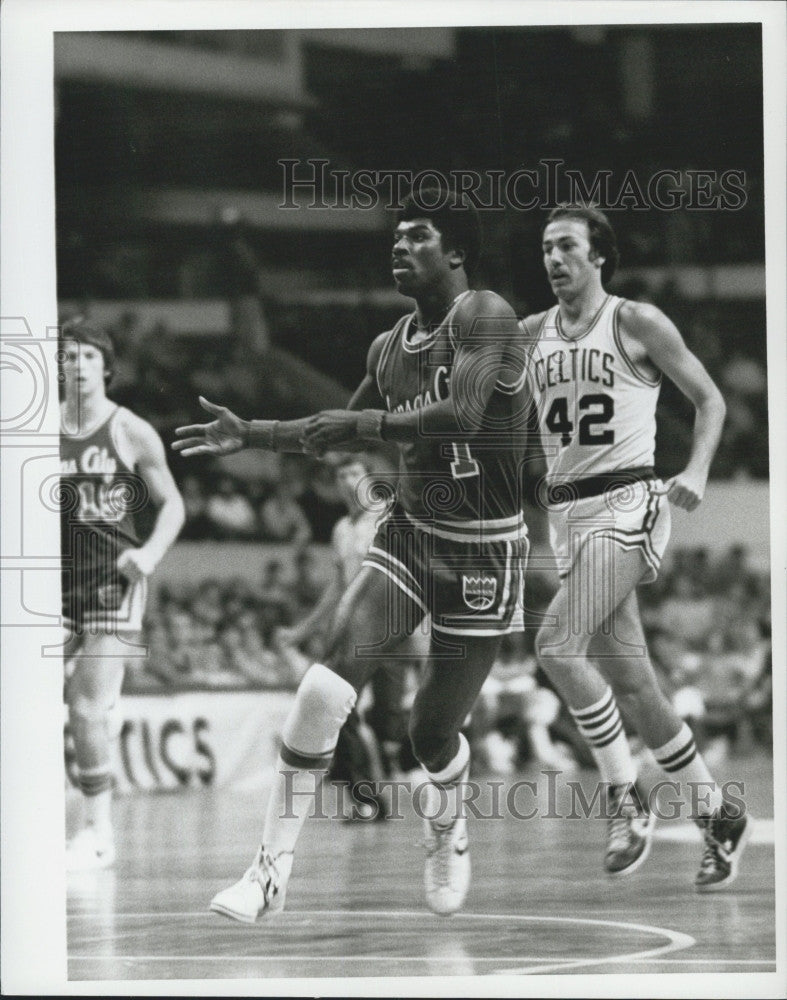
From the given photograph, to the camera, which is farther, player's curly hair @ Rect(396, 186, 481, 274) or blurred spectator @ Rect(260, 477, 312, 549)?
blurred spectator @ Rect(260, 477, 312, 549)

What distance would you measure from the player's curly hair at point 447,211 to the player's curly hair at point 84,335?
1.05m

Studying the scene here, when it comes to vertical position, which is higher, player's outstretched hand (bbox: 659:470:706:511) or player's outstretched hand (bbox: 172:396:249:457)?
player's outstretched hand (bbox: 172:396:249:457)

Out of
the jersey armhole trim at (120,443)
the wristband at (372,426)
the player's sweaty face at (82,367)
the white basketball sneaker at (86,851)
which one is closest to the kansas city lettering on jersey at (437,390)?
the wristband at (372,426)

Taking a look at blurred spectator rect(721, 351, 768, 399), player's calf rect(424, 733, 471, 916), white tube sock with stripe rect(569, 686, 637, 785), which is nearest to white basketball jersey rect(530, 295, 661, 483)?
blurred spectator rect(721, 351, 768, 399)

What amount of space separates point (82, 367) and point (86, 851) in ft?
5.33

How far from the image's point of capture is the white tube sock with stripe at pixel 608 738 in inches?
240

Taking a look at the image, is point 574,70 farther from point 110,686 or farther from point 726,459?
point 110,686

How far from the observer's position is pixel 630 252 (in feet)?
19.9

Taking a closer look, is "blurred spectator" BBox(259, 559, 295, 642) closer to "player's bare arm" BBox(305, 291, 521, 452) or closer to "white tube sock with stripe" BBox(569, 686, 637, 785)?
"player's bare arm" BBox(305, 291, 521, 452)

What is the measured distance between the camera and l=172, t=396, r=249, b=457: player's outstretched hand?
20.0ft

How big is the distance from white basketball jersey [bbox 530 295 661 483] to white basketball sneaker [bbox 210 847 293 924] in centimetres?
157

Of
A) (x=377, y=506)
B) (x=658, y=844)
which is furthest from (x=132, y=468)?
(x=658, y=844)

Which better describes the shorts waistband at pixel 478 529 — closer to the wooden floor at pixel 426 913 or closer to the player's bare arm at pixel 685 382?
the player's bare arm at pixel 685 382

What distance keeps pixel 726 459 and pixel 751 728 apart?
3.01 feet
